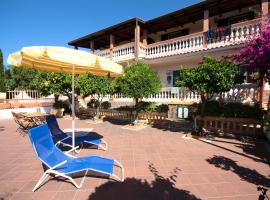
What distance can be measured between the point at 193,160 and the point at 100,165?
2.74m

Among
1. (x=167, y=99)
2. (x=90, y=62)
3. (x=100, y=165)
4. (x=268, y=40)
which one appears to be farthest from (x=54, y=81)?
(x=268, y=40)

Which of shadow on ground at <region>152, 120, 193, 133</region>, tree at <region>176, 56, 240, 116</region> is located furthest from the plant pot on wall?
tree at <region>176, 56, 240, 116</region>

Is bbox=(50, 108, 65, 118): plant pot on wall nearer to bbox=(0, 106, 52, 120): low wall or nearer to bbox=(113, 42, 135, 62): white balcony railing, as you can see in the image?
bbox=(0, 106, 52, 120): low wall

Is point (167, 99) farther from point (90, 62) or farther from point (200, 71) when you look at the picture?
point (90, 62)

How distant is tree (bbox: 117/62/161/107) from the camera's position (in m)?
9.12

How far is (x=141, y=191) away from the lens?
3555 mm

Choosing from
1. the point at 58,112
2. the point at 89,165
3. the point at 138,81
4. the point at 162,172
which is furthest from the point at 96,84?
the point at 162,172

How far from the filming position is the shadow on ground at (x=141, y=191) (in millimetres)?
3355

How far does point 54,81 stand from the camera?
41.7ft

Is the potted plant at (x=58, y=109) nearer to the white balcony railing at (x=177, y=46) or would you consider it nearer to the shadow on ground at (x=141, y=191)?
the white balcony railing at (x=177, y=46)

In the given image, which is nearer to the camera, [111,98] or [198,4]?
[198,4]

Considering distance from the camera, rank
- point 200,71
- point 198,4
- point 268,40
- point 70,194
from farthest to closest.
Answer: point 198,4, point 200,71, point 268,40, point 70,194

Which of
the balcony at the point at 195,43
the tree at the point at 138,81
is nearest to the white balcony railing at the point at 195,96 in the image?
the balcony at the point at 195,43

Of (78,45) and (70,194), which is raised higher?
(78,45)
